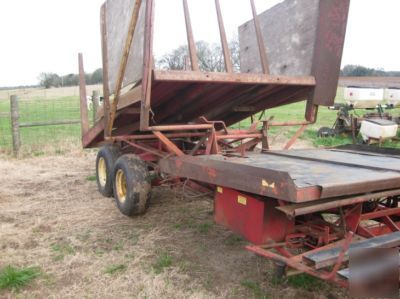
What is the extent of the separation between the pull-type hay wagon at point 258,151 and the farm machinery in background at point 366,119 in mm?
5529

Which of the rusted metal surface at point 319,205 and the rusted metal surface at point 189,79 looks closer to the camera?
the rusted metal surface at point 319,205

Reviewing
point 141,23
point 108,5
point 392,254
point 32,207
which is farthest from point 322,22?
point 32,207

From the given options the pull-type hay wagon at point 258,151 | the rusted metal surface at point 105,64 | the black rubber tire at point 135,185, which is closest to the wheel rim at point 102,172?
the pull-type hay wagon at point 258,151

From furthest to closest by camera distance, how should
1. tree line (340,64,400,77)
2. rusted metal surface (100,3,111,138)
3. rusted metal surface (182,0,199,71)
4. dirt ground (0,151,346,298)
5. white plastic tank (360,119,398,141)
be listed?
tree line (340,64,400,77) → white plastic tank (360,119,398,141) → rusted metal surface (100,3,111,138) → rusted metal surface (182,0,199,71) → dirt ground (0,151,346,298)

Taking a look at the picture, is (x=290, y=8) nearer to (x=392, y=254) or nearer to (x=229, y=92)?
(x=229, y=92)

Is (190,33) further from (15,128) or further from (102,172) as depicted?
(15,128)

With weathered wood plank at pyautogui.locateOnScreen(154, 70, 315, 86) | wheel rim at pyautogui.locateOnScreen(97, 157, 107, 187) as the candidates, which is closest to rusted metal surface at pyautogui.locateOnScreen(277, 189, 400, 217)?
weathered wood plank at pyautogui.locateOnScreen(154, 70, 315, 86)

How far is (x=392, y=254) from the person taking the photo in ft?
7.78

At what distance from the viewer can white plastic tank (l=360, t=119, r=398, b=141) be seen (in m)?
10.1

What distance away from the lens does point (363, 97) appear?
13.1m

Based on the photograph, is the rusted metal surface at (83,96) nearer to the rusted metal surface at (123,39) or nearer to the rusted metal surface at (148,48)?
the rusted metal surface at (123,39)

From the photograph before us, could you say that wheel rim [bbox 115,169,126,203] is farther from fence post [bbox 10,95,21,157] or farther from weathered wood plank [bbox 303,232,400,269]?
fence post [bbox 10,95,21,157]

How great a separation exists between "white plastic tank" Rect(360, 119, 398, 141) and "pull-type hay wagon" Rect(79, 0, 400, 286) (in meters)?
5.51

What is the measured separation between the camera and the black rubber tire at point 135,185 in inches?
181
